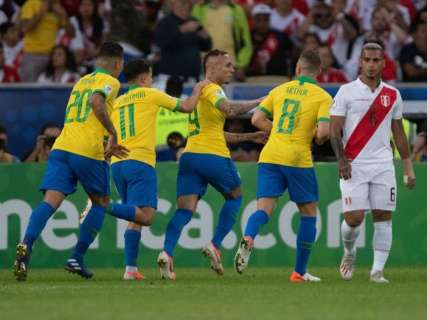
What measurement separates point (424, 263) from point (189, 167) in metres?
4.03

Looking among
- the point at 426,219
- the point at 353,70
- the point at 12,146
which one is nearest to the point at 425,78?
the point at 353,70

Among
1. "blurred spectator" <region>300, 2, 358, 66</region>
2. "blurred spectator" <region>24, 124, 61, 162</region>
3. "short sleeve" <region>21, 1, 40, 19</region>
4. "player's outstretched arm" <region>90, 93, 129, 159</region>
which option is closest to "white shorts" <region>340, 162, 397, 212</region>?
"player's outstretched arm" <region>90, 93, 129, 159</region>

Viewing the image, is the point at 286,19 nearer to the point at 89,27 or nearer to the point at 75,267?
the point at 89,27

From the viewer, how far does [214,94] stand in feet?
50.2

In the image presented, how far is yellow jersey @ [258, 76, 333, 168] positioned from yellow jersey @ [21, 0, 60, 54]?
8630 mm

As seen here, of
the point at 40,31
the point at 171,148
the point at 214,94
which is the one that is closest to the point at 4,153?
the point at 171,148

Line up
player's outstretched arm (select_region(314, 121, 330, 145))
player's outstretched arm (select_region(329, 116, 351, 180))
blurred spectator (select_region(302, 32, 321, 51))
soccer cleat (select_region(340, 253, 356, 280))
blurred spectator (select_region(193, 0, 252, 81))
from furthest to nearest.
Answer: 1. blurred spectator (select_region(193, 0, 252, 81))
2. blurred spectator (select_region(302, 32, 321, 51))
3. soccer cleat (select_region(340, 253, 356, 280))
4. player's outstretched arm (select_region(314, 121, 330, 145))
5. player's outstretched arm (select_region(329, 116, 351, 180))

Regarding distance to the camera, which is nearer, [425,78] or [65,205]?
[65,205]

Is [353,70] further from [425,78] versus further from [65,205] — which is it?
[65,205]

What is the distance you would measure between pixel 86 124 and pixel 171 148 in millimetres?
5252

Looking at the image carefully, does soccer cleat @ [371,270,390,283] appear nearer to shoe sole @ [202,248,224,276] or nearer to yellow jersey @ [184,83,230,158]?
shoe sole @ [202,248,224,276]

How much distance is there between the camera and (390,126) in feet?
46.8

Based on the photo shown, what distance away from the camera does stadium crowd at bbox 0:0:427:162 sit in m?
22.0

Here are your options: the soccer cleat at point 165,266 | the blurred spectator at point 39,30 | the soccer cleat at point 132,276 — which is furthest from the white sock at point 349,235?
the blurred spectator at point 39,30
